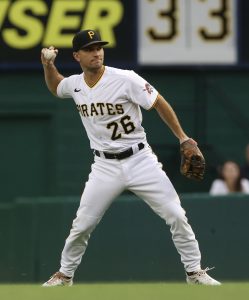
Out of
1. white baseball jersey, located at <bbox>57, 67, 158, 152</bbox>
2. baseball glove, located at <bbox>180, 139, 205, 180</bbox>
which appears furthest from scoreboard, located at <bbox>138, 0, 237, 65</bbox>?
white baseball jersey, located at <bbox>57, 67, 158, 152</bbox>

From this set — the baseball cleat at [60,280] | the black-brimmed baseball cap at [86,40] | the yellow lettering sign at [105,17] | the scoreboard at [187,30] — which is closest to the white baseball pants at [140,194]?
the baseball cleat at [60,280]

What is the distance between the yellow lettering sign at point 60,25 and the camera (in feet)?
50.8

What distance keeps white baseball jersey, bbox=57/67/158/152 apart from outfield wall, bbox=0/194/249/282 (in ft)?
10.6

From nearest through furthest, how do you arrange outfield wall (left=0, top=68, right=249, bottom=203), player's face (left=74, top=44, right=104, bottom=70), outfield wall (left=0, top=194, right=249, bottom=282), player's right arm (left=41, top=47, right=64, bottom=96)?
1. player's face (left=74, top=44, right=104, bottom=70)
2. player's right arm (left=41, top=47, right=64, bottom=96)
3. outfield wall (left=0, top=194, right=249, bottom=282)
4. outfield wall (left=0, top=68, right=249, bottom=203)

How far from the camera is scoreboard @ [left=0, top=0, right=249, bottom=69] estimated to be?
50.8 feet

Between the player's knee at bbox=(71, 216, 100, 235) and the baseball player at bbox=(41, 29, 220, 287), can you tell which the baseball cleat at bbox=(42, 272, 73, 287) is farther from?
the player's knee at bbox=(71, 216, 100, 235)

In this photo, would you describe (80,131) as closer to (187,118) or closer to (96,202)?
(187,118)

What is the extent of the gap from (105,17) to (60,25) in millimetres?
565

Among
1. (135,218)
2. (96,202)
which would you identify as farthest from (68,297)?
(135,218)

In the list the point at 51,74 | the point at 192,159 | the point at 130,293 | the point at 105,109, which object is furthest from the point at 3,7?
the point at 130,293

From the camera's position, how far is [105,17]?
15.5 m

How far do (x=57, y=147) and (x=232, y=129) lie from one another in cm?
Result: 226

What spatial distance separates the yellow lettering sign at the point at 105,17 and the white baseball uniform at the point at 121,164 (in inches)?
216

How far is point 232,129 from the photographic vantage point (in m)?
16.2
